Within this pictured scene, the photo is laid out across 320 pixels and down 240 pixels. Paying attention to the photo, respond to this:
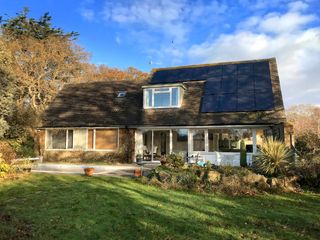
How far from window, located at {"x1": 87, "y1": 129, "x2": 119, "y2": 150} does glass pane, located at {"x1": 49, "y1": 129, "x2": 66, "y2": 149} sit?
2348 mm

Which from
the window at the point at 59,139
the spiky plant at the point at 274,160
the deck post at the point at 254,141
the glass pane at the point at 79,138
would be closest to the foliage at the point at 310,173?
the spiky plant at the point at 274,160

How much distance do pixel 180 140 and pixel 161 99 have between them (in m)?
3.48

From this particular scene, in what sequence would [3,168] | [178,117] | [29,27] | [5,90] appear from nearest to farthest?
[3,168] → [5,90] → [178,117] → [29,27]

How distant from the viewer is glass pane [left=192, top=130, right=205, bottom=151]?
21431 mm

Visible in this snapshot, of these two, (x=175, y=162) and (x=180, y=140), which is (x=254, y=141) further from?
(x=175, y=162)

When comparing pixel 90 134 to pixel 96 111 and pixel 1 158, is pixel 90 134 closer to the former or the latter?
pixel 96 111

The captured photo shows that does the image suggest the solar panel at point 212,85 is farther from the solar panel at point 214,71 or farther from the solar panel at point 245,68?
the solar panel at point 245,68

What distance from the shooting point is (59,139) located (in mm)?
24750

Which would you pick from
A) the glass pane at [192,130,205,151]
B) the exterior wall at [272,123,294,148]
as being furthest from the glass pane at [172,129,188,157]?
the exterior wall at [272,123,294,148]

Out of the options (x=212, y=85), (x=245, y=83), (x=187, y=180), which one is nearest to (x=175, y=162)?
(x=187, y=180)

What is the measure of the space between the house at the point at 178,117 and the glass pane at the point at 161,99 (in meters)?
0.05

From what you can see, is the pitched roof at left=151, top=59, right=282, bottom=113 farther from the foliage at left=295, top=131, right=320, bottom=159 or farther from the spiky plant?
the spiky plant

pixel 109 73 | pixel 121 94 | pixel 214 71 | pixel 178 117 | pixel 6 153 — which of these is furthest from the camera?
pixel 109 73

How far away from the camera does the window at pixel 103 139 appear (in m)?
23.3
